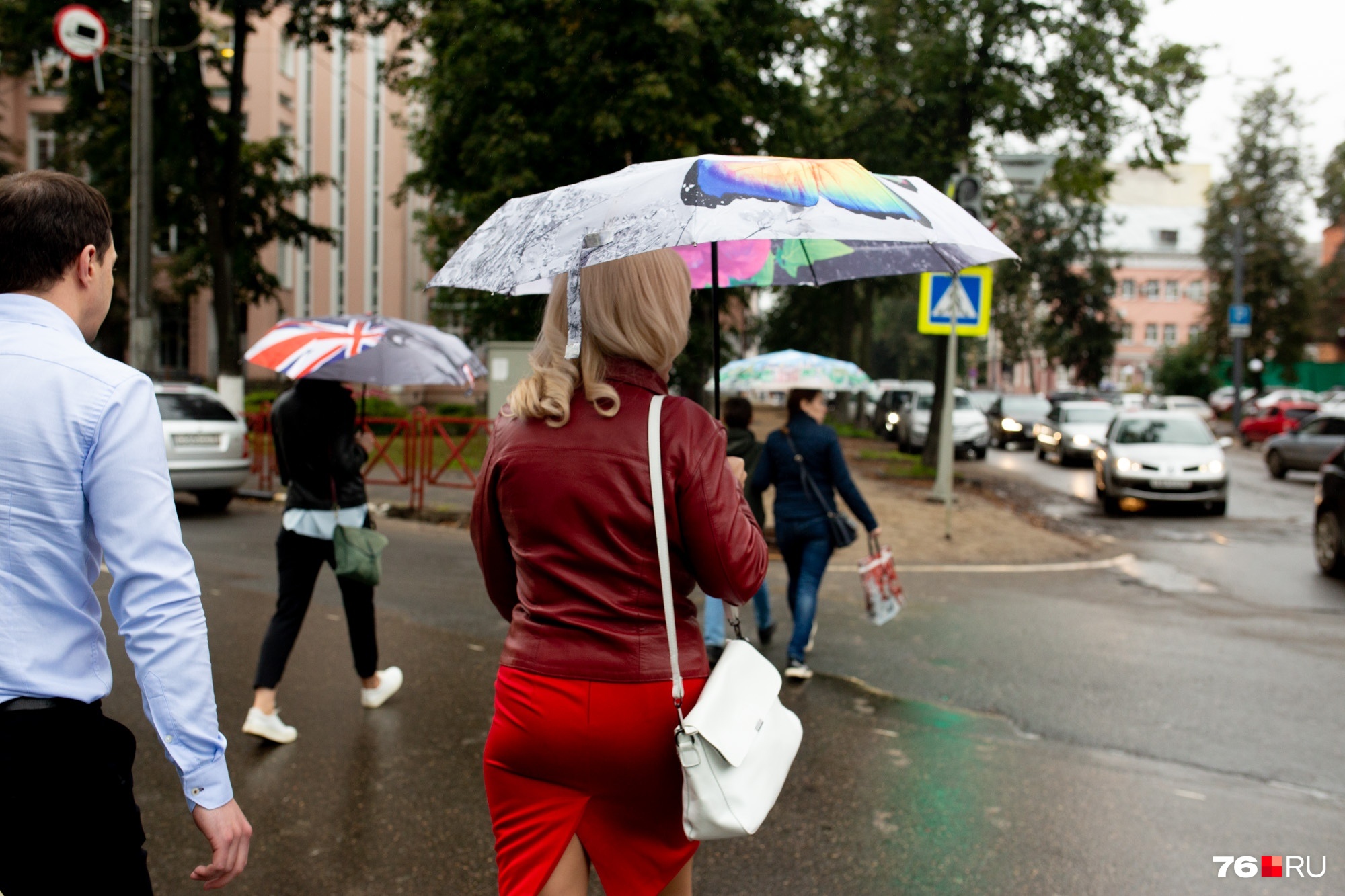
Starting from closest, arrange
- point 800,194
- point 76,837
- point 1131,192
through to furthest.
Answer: point 76,837, point 800,194, point 1131,192

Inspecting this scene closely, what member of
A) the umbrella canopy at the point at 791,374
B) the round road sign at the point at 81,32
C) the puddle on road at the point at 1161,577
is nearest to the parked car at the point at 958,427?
the puddle on road at the point at 1161,577

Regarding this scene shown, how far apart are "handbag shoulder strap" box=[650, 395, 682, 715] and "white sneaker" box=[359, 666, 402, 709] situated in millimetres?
3781

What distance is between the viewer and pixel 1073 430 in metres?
26.1

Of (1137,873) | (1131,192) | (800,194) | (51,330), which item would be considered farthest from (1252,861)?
(1131,192)

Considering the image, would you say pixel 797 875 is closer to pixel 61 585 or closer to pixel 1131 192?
pixel 61 585

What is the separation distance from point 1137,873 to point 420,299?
40.2 m

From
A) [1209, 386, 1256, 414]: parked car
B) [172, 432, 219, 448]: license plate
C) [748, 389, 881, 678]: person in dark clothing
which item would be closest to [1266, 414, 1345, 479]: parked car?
[748, 389, 881, 678]: person in dark clothing

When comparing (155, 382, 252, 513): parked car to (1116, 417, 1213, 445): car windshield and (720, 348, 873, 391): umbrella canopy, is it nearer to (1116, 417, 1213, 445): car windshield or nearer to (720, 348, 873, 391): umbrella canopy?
(720, 348, 873, 391): umbrella canopy

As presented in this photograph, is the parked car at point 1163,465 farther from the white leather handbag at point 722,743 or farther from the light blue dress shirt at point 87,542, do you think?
the light blue dress shirt at point 87,542

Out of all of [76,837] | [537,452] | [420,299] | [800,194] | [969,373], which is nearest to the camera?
[76,837]

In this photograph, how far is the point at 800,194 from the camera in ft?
7.57

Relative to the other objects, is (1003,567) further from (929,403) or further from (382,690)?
(929,403)

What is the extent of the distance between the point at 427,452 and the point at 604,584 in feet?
40.5

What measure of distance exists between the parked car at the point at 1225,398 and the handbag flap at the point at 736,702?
5481 centimetres
